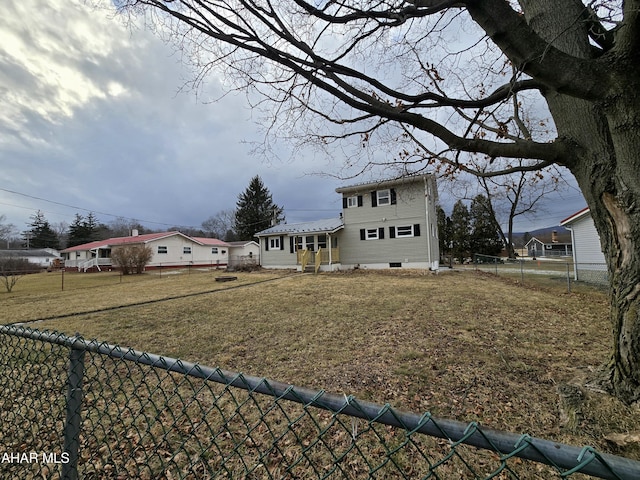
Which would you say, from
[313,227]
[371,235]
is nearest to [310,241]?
[313,227]

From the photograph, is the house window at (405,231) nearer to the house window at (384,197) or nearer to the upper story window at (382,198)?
the upper story window at (382,198)

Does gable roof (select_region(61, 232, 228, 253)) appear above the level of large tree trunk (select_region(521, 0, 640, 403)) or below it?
above

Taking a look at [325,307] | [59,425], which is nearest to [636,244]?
[59,425]

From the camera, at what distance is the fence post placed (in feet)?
4.89

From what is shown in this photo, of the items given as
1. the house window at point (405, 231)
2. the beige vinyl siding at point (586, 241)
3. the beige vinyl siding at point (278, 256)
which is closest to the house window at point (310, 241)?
the beige vinyl siding at point (278, 256)

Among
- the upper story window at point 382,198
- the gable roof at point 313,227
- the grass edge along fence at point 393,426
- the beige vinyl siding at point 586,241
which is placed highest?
the upper story window at point 382,198

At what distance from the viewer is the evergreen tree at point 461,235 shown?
94.3 feet

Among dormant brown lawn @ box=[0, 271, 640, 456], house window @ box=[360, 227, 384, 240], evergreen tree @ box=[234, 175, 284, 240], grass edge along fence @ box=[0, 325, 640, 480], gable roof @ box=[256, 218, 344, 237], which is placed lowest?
dormant brown lawn @ box=[0, 271, 640, 456]

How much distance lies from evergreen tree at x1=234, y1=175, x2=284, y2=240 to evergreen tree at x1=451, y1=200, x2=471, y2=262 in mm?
23827

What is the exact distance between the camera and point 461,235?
28750 millimetres

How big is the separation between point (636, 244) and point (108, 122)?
80.9 feet

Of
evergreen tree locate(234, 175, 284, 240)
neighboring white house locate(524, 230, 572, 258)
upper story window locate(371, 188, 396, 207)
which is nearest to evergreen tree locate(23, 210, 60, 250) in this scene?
evergreen tree locate(234, 175, 284, 240)

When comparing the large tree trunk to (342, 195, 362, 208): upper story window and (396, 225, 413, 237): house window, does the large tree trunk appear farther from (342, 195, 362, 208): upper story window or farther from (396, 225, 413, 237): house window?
(342, 195, 362, 208): upper story window

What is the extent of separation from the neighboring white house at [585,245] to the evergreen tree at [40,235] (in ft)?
245
